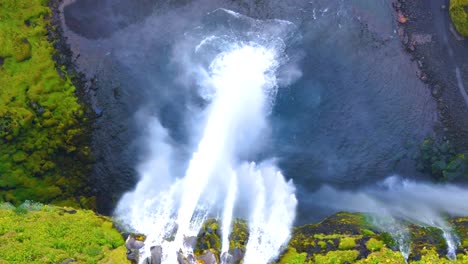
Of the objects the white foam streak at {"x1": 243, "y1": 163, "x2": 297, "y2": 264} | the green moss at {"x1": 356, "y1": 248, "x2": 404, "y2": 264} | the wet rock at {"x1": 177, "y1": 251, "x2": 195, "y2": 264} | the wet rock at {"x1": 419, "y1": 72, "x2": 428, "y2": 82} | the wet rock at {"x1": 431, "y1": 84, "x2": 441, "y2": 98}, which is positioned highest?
the wet rock at {"x1": 419, "y1": 72, "x2": 428, "y2": 82}

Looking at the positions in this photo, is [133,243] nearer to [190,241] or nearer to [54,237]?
[190,241]

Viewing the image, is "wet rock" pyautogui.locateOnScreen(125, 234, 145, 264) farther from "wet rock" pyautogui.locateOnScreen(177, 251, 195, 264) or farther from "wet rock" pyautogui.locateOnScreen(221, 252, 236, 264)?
"wet rock" pyautogui.locateOnScreen(221, 252, 236, 264)

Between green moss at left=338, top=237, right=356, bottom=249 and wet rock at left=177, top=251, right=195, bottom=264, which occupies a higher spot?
green moss at left=338, top=237, right=356, bottom=249

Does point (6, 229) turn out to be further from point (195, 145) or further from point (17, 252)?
point (195, 145)

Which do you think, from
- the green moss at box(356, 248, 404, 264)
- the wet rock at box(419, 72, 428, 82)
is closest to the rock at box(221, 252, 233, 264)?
the green moss at box(356, 248, 404, 264)

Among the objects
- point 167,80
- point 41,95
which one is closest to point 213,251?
point 167,80

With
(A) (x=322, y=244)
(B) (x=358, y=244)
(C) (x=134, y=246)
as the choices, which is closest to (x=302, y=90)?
(A) (x=322, y=244)
